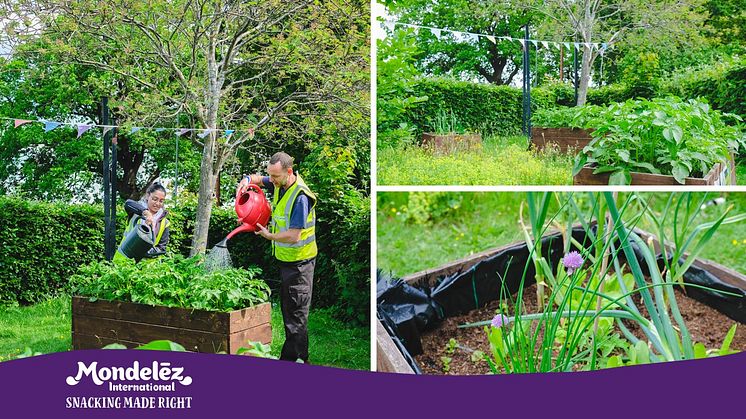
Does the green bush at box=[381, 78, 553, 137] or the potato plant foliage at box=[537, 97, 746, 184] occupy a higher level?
the green bush at box=[381, 78, 553, 137]

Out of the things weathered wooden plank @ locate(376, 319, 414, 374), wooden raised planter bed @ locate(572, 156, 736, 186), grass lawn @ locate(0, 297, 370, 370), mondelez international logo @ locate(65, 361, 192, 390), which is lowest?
grass lawn @ locate(0, 297, 370, 370)

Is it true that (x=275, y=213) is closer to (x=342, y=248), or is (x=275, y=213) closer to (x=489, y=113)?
(x=342, y=248)

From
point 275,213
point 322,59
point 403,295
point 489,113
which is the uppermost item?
point 322,59

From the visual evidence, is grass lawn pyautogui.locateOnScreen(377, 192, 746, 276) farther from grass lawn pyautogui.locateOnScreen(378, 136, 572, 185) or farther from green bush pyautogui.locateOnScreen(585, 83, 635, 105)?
green bush pyautogui.locateOnScreen(585, 83, 635, 105)

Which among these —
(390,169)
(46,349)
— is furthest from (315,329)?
(46,349)

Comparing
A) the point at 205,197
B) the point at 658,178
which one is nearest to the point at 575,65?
the point at 658,178

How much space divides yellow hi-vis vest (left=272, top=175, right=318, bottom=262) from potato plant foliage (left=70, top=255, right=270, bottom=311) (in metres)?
0.21

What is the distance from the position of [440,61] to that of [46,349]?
11.9 feet

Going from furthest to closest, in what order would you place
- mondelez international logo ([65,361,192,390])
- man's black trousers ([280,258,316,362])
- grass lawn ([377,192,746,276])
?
man's black trousers ([280,258,316,362])
grass lawn ([377,192,746,276])
mondelez international logo ([65,361,192,390])

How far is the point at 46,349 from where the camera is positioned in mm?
4062

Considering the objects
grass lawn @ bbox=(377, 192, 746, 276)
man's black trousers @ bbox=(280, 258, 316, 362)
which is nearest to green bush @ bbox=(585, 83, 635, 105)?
grass lawn @ bbox=(377, 192, 746, 276)

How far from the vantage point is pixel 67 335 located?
4270 millimetres

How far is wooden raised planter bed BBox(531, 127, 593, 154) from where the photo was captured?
485cm

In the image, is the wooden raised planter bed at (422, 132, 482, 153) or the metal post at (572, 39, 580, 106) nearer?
the wooden raised planter bed at (422, 132, 482, 153)
